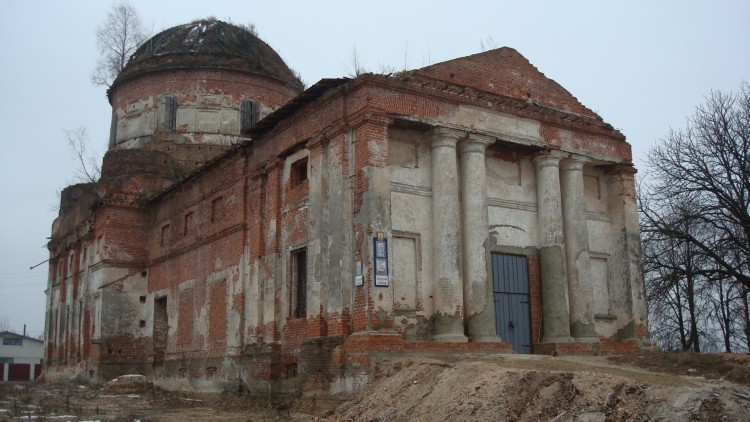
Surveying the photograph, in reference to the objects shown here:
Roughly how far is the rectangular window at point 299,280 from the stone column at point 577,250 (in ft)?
20.4

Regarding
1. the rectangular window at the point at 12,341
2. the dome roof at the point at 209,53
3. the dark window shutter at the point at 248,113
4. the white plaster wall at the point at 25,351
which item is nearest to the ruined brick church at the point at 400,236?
the dark window shutter at the point at 248,113

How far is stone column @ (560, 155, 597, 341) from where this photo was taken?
1652 cm

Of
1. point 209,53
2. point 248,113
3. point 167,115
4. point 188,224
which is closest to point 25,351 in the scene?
point 167,115

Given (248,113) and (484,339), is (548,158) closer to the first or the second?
(484,339)

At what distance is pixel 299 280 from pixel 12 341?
190 ft

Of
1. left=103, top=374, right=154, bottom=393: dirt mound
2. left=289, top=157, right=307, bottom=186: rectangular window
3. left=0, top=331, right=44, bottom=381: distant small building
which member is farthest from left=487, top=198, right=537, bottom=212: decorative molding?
left=0, top=331, right=44, bottom=381: distant small building

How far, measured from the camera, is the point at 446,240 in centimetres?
1466

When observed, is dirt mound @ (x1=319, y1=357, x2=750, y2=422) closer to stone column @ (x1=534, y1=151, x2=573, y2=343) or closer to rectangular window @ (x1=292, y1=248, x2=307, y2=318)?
stone column @ (x1=534, y1=151, x2=573, y2=343)

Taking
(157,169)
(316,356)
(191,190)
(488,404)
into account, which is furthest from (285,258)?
(157,169)

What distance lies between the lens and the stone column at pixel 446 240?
47.1 ft

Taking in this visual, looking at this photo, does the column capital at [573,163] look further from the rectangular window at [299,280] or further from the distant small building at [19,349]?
the distant small building at [19,349]

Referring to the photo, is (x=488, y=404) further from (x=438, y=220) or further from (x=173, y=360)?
(x=173, y=360)

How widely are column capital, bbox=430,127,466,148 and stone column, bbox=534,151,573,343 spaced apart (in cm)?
272

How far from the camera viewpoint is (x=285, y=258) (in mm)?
16781
